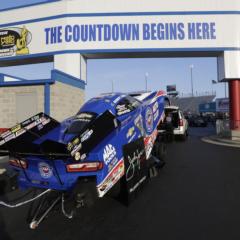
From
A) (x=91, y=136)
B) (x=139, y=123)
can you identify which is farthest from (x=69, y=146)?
(x=139, y=123)

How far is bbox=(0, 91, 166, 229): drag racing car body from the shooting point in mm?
5941

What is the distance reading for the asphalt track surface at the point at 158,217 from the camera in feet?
17.9

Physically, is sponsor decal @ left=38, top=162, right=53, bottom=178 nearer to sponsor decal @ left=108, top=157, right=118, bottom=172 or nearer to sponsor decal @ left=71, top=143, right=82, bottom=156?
sponsor decal @ left=71, top=143, right=82, bottom=156

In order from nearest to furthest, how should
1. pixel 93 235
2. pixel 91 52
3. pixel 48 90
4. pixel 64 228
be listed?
pixel 93 235 < pixel 64 228 < pixel 48 90 < pixel 91 52

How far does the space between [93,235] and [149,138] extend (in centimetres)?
407

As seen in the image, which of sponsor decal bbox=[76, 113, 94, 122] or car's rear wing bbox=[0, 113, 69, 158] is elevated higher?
sponsor decal bbox=[76, 113, 94, 122]

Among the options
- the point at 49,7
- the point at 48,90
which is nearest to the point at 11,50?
the point at 49,7

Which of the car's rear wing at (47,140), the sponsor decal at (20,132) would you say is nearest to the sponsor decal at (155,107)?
the car's rear wing at (47,140)

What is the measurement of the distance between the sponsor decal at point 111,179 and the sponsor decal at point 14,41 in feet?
55.1

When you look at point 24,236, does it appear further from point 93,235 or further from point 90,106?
point 90,106

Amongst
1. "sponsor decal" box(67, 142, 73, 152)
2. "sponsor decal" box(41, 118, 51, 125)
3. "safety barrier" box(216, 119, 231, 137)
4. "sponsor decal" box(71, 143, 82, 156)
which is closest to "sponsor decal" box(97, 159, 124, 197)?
"sponsor decal" box(71, 143, 82, 156)

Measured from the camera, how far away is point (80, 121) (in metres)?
7.73

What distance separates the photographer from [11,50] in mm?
22250

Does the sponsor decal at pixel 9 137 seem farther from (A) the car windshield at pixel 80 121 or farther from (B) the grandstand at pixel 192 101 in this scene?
(B) the grandstand at pixel 192 101
